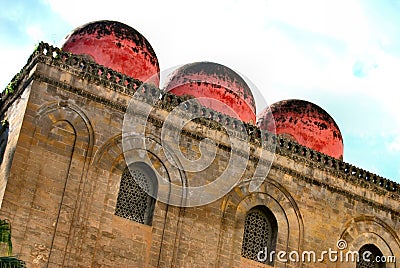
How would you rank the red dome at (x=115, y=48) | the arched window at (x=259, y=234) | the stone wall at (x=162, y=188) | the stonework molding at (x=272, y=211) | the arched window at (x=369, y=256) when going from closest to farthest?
1. the stone wall at (x=162, y=188)
2. the stonework molding at (x=272, y=211)
3. the arched window at (x=259, y=234)
4. the red dome at (x=115, y=48)
5. the arched window at (x=369, y=256)

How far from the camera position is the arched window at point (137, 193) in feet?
54.9

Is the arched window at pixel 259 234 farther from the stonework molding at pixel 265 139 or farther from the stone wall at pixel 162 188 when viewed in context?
the stonework molding at pixel 265 139

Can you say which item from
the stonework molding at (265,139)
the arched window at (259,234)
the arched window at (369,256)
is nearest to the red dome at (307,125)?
the stonework molding at (265,139)

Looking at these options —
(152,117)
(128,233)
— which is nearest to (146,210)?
(128,233)

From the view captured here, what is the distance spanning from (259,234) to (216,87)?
4.10 meters

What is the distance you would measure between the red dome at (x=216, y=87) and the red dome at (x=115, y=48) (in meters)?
0.88

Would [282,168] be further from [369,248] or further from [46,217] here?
[46,217]

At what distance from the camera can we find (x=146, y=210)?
1692 cm

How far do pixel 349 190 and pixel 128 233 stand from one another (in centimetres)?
599

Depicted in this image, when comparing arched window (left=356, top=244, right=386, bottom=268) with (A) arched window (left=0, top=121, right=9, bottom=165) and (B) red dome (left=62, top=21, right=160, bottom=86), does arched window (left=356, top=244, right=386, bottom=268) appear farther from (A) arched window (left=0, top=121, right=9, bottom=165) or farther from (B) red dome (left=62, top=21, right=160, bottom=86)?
(A) arched window (left=0, top=121, right=9, bottom=165)

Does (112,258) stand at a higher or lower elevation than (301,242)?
lower

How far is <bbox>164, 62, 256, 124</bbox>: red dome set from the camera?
19.7 metres

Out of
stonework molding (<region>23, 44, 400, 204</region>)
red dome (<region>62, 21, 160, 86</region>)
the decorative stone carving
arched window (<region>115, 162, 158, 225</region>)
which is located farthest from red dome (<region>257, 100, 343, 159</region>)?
the decorative stone carving

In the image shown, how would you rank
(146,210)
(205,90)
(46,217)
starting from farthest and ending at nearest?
(205,90), (146,210), (46,217)
